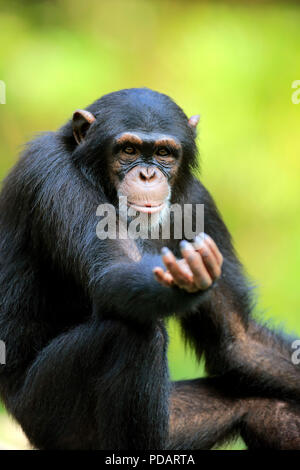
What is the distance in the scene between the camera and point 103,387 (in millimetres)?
4887

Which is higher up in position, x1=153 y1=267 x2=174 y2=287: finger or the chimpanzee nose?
the chimpanzee nose

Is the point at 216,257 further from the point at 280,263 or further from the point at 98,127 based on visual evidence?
the point at 280,263

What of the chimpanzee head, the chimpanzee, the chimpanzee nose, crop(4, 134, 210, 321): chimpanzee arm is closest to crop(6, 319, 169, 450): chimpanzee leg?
the chimpanzee

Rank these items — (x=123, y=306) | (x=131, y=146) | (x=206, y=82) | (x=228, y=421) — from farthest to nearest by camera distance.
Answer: (x=206, y=82) → (x=228, y=421) → (x=131, y=146) → (x=123, y=306)

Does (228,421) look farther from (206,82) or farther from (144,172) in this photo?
(206,82)

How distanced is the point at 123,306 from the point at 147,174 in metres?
1.09

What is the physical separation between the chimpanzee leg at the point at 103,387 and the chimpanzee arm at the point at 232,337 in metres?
1.30

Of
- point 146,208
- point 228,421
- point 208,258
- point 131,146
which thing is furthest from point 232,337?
point 208,258

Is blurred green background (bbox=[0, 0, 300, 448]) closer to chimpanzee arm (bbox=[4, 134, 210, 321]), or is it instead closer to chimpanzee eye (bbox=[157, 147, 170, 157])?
chimpanzee eye (bbox=[157, 147, 170, 157])

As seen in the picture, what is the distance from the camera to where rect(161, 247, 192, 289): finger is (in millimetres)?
3967

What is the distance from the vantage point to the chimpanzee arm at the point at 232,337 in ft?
20.2

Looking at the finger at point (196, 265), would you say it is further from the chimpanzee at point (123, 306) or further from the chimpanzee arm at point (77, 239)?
the chimpanzee arm at point (77, 239)

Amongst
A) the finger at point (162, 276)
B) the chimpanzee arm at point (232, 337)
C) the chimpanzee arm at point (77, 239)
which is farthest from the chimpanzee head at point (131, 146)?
the finger at point (162, 276)

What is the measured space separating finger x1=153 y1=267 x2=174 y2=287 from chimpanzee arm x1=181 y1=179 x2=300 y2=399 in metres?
2.08
